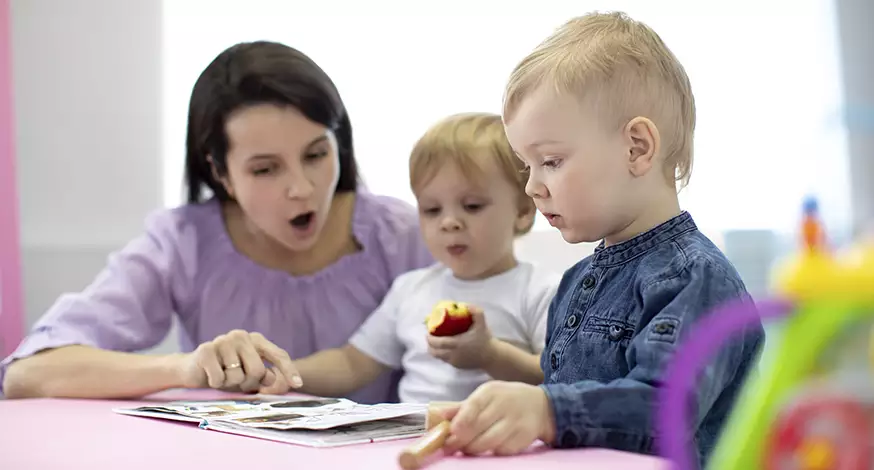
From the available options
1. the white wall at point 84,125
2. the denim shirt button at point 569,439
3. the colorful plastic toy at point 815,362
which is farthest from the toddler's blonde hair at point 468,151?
the white wall at point 84,125

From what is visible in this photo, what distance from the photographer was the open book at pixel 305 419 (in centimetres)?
94

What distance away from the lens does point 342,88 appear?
276cm

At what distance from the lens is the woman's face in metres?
1.66

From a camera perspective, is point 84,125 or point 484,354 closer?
point 484,354

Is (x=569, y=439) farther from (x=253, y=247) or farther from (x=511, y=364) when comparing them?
(x=253, y=247)

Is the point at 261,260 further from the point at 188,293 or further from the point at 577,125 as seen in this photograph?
the point at 577,125

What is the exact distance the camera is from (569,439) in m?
0.81

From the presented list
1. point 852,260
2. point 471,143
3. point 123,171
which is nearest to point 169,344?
point 123,171

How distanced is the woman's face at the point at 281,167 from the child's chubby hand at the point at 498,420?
950 mm

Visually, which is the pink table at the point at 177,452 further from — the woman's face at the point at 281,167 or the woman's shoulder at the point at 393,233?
the woman's shoulder at the point at 393,233

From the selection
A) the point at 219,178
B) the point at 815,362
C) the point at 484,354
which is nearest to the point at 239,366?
the point at 484,354

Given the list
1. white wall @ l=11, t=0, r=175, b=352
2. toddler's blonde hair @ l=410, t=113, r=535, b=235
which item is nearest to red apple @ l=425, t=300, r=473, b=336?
toddler's blonde hair @ l=410, t=113, r=535, b=235

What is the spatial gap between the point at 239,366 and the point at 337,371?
12.8 inches

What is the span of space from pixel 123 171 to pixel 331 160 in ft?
3.72
